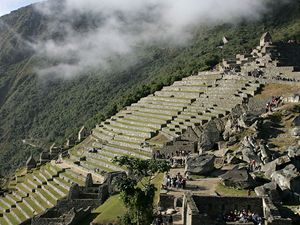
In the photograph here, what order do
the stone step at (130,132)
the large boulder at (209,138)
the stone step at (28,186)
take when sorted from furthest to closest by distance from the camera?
the stone step at (130,132), the stone step at (28,186), the large boulder at (209,138)

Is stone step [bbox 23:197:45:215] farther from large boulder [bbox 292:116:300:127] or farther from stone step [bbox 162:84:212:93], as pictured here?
stone step [bbox 162:84:212:93]

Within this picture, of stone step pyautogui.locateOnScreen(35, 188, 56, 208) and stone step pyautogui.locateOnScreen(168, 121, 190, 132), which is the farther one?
stone step pyautogui.locateOnScreen(168, 121, 190, 132)

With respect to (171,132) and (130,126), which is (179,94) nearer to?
(130,126)

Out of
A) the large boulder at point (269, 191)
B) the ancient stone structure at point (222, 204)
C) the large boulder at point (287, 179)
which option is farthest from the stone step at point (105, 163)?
the ancient stone structure at point (222, 204)

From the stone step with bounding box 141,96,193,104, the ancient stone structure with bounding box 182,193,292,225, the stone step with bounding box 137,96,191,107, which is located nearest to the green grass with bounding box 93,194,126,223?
the ancient stone structure with bounding box 182,193,292,225

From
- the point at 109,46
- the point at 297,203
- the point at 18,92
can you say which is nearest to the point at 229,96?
the point at 297,203

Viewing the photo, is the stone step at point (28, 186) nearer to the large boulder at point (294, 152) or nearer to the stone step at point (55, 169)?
the stone step at point (55, 169)
